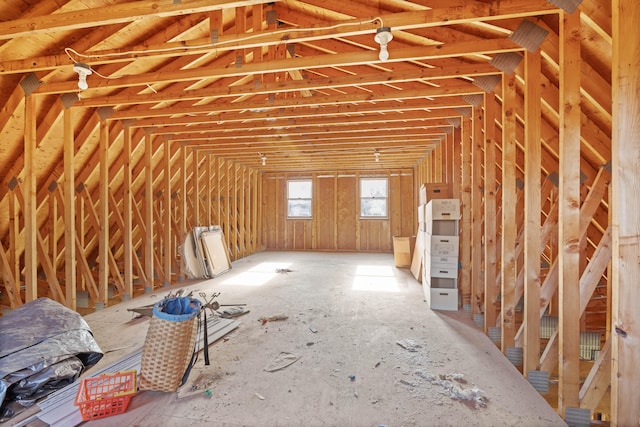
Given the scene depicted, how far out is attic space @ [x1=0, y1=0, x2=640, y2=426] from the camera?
192cm

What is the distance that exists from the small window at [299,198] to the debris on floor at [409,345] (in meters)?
7.34

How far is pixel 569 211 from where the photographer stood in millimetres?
1920

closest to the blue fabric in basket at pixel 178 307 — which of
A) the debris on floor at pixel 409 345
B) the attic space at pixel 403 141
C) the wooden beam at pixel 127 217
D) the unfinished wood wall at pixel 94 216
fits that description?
the attic space at pixel 403 141

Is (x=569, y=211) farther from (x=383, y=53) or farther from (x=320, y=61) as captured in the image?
(x=320, y=61)

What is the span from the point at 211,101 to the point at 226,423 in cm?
462

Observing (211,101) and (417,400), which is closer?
(417,400)

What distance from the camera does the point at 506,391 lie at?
2227mm

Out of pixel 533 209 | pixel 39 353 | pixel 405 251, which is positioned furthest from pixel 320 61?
pixel 405 251

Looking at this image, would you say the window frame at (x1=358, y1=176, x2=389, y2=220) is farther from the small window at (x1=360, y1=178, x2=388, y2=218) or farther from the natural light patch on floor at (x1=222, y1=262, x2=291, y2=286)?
the natural light patch on floor at (x1=222, y1=262, x2=291, y2=286)

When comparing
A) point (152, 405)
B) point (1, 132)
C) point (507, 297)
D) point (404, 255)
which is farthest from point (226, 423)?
point (404, 255)

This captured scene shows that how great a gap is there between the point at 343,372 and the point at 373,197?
769cm

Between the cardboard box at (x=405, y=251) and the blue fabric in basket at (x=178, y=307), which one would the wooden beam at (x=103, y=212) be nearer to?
the blue fabric in basket at (x=178, y=307)

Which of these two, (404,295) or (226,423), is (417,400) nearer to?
(226,423)

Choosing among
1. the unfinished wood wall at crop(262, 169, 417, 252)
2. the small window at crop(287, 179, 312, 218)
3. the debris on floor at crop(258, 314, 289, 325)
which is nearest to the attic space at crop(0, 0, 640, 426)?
the debris on floor at crop(258, 314, 289, 325)
